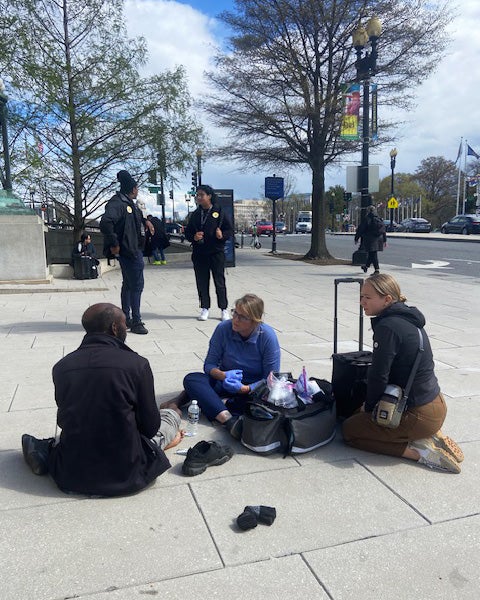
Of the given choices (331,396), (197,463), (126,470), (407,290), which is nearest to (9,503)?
(126,470)

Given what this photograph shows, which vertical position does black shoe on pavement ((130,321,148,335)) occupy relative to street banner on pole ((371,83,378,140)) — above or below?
below

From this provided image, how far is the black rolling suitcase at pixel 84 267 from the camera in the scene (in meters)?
13.3

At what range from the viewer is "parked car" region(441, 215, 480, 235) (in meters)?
40.6

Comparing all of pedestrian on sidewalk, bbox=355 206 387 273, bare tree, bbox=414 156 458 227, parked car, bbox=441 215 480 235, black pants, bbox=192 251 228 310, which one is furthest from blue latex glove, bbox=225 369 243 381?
bare tree, bbox=414 156 458 227

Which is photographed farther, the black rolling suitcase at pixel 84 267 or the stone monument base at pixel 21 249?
the black rolling suitcase at pixel 84 267

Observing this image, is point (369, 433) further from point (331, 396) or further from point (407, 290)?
point (407, 290)

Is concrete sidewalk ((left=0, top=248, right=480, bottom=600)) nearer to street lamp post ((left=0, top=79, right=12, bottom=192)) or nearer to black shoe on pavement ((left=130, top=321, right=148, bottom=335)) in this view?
black shoe on pavement ((left=130, top=321, right=148, bottom=335))

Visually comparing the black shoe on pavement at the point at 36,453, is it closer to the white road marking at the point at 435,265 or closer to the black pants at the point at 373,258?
the black pants at the point at 373,258

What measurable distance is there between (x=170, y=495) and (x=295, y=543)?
78cm

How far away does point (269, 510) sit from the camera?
2.57 m

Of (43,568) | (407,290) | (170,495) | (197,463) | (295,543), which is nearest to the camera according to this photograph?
(43,568)

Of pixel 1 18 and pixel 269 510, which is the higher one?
pixel 1 18

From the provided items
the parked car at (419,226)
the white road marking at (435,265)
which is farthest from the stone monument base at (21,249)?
the parked car at (419,226)

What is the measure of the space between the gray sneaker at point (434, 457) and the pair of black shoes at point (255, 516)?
1.12 m
